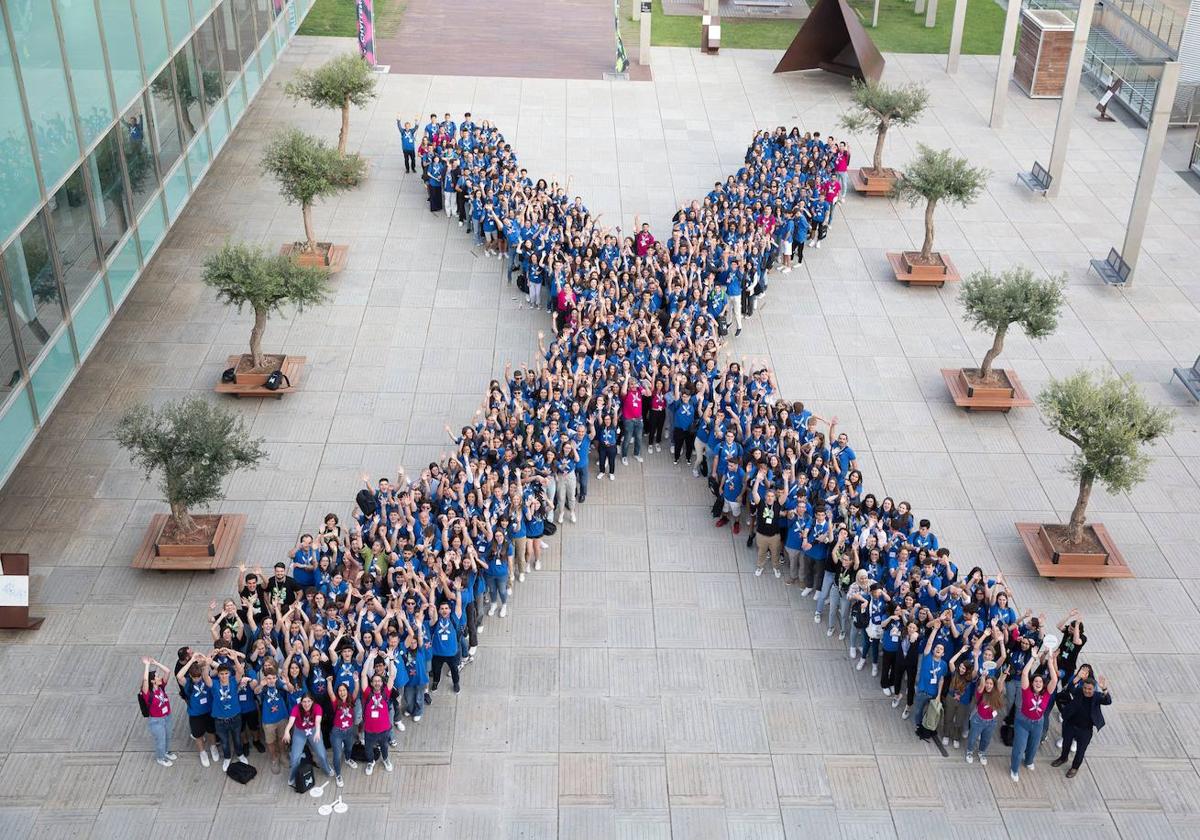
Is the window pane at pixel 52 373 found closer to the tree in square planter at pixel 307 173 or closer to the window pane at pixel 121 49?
the window pane at pixel 121 49

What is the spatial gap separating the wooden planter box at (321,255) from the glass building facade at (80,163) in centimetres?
233

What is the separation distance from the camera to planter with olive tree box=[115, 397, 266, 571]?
15298mm

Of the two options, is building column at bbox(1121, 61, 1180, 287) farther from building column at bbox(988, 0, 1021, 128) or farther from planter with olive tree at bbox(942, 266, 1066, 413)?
building column at bbox(988, 0, 1021, 128)

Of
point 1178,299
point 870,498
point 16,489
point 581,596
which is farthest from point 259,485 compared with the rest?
point 1178,299

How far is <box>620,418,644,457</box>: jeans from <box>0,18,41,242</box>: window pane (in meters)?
8.36

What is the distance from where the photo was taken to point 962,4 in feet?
110

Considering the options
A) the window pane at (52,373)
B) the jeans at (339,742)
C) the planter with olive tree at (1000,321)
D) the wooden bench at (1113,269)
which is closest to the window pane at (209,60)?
the window pane at (52,373)

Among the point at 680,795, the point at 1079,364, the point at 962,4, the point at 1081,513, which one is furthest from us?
the point at 962,4

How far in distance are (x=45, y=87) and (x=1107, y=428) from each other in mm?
13859

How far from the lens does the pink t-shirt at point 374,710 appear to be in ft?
42.1

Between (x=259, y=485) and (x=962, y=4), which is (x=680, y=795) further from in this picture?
(x=962, y=4)

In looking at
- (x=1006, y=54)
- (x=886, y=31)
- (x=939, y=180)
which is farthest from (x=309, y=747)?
(x=886, y=31)

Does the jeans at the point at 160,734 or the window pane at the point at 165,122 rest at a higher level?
the window pane at the point at 165,122

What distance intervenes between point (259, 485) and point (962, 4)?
2509 cm
